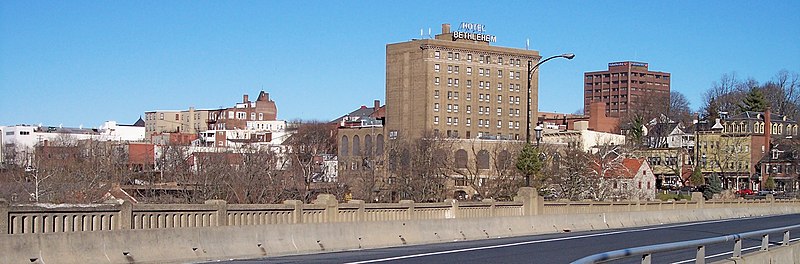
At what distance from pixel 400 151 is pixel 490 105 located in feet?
173

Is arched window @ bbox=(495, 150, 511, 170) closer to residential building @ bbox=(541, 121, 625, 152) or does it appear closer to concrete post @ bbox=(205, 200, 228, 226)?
residential building @ bbox=(541, 121, 625, 152)

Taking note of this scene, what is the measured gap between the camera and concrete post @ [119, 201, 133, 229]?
20156 millimetres

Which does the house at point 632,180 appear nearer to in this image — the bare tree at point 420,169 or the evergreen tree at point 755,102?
the bare tree at point 420,169

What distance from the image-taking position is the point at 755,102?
165 meters

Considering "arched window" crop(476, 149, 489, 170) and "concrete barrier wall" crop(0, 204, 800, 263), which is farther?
"arched window" crop(476, 149, 489, 170)

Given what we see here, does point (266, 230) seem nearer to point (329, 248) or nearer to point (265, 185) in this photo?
point (329, 248)

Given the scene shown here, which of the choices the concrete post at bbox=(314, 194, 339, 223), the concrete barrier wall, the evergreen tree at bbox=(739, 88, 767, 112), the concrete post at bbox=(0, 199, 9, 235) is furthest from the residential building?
the concrete post at bbox=(0, 199, 9, 235)

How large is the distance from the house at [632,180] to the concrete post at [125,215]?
69509 millimetres

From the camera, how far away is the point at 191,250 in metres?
20.8

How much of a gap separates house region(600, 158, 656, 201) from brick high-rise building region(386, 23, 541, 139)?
45040 millimetres

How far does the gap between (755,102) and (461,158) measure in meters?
55.5

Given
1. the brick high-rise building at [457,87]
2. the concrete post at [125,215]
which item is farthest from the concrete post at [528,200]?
the brick high-rise building at [457,87]

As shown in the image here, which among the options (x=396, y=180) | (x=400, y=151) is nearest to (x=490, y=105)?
(x=400, y=151)

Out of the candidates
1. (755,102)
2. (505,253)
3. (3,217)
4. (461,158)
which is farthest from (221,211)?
(755,102)
